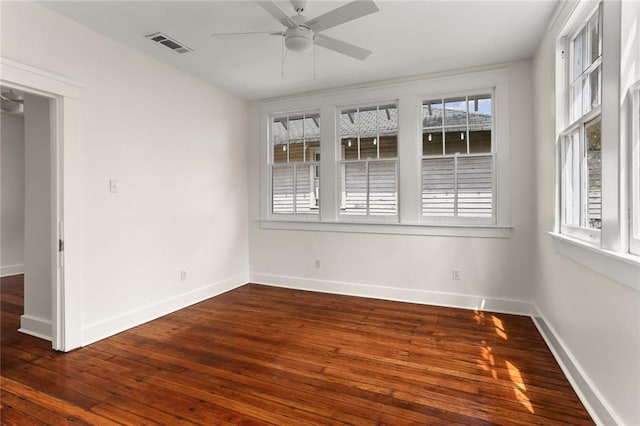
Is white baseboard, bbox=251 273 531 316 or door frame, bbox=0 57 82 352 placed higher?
door frame, bbox=0 57 82 352

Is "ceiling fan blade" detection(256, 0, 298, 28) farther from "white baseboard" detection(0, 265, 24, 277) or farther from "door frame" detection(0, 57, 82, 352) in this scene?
"white baseboard" detection(0, 265, 24, 277)

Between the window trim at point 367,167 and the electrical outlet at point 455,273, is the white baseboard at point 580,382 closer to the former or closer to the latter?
the electrical outlet at point 455,273

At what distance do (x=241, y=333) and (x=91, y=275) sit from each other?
4.80 ft

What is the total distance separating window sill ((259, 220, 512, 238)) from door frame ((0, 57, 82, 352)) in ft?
8.38

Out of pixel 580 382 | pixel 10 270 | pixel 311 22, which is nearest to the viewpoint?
pixel 580 382

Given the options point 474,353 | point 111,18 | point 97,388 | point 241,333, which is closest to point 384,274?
point 474,353

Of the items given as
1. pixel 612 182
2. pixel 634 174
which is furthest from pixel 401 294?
pixel 634 174

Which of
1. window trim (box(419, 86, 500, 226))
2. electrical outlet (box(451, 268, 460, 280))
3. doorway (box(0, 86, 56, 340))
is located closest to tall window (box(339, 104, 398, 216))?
window trim (box(419, 86, 500, 226))

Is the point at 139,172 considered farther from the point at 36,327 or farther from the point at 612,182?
the point at 612,182

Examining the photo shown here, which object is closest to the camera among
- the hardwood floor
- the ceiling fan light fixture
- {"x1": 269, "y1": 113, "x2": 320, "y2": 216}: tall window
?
the hardwood floor

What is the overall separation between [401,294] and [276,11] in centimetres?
338

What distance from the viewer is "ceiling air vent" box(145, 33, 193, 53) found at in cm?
304

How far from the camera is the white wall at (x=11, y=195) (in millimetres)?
5621

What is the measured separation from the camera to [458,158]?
3.92m
